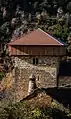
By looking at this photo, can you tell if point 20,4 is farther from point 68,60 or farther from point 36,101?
point 36,101

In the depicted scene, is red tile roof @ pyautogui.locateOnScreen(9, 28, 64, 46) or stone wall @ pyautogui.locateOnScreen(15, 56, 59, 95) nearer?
red tile roof @ pyautogui.locateOnScreen(9, 28, 64, 46)

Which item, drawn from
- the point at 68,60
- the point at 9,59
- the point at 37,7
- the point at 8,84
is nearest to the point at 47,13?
the point at 37,7

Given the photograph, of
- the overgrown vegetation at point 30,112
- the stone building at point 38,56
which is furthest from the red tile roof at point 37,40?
the overgrown vegetation at point 30,112

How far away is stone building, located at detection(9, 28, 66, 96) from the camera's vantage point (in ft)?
79.3

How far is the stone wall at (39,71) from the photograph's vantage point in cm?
2480

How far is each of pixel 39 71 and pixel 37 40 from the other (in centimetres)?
181

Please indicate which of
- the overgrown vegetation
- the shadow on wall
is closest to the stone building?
the shadow on wall

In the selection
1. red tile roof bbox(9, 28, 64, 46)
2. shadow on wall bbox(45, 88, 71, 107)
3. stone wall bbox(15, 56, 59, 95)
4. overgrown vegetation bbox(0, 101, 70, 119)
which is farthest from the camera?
stone wall bbox(15, 56, 59, 95)

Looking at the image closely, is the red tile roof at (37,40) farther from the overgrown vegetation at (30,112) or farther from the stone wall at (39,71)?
the overgrown vegetation at (30,112)

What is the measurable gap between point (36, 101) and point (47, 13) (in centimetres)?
2488

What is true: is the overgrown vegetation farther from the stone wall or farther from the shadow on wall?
the stone wall

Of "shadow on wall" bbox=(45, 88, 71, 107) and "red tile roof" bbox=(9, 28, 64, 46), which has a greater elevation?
"red tile roof" bbox=(9, 28, 64, 46)

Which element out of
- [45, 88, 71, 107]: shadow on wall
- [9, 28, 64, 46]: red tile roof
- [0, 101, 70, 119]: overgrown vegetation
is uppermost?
[9, 28, 64, 46]: red tile roof

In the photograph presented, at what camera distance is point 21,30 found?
1636 inches
